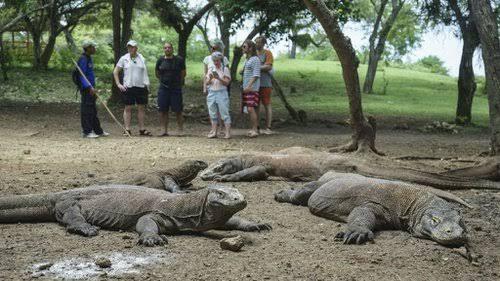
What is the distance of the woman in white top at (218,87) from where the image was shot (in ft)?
37.1

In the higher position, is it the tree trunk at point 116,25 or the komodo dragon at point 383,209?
the tree trunk at point 116,25

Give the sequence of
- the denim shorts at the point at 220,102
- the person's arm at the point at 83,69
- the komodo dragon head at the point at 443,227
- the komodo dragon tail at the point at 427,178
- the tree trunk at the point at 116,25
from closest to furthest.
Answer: the komodo dragon head at the point at 443,227 < the komodo dragon tail at the point at 427,178 < the person's arm at the point at 83,69 < the denim shorts at the point at 220,102 < the tree trunk at the point at 116,25

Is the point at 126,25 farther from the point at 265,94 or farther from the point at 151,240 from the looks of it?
the point at 151,240

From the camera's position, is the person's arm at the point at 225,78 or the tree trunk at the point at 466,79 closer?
the person's arm at the point at 225,78

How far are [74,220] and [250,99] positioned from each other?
6.84 m

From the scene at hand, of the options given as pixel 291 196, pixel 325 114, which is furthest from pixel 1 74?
pixel 291 196

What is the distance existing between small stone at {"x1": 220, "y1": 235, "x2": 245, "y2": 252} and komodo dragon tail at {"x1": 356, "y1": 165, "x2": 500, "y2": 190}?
2807 mm

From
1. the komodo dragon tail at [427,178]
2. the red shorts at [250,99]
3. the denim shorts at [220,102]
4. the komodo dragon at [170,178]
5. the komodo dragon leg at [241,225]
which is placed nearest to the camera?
the komodo dragon leg at [241,225]

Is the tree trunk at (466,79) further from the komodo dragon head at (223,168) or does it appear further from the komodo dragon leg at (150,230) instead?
the komodo dragon leg at (150,230)

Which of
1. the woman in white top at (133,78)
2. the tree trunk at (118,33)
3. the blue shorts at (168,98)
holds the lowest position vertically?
the blue shorts at (168,98)

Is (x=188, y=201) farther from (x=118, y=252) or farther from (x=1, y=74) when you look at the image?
(x=1, y=74)

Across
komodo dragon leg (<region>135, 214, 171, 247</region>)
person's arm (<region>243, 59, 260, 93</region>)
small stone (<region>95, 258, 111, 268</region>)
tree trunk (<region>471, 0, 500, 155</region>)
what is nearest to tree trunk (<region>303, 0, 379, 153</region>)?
tree trunk (<region>471, 0, 500, 155</region>)

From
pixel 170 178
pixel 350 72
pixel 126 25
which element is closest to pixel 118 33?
pixel 126 25

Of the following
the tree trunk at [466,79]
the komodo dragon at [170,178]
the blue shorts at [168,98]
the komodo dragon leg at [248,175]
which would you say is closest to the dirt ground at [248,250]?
the komodo dragon leg at [248,175]
